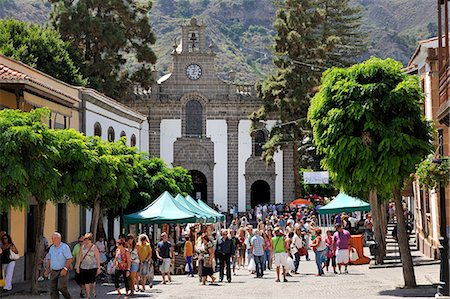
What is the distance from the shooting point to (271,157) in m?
52.7

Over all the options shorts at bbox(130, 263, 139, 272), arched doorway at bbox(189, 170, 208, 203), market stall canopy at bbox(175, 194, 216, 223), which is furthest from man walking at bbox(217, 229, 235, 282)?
arched doorway at bbox(189, 170, 208, 203)

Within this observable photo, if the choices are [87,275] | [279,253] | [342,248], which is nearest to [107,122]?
[342,248]

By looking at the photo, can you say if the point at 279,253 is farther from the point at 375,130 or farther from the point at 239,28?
the point at 239,28

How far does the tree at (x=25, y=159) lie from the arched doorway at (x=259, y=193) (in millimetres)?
40084

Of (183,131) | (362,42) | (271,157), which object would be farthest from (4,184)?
(362,42)

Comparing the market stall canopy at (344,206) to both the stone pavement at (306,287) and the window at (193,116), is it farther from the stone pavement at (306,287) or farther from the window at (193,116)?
the window at (193,116)

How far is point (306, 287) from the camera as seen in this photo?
2078 centimetres

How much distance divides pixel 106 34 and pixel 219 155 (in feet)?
49.0

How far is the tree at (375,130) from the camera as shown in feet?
61.5

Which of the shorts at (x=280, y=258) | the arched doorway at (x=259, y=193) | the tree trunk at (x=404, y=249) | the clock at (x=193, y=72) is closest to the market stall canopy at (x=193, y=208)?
the shorts at (x=280, y=258)

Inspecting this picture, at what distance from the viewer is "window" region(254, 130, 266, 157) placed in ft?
188

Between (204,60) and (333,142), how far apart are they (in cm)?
3892

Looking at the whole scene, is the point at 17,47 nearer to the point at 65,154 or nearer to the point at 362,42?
the point at 65,154

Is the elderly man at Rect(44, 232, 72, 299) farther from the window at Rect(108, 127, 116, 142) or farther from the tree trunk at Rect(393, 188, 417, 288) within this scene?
the window at Rect(108, 127, 116, 142)
